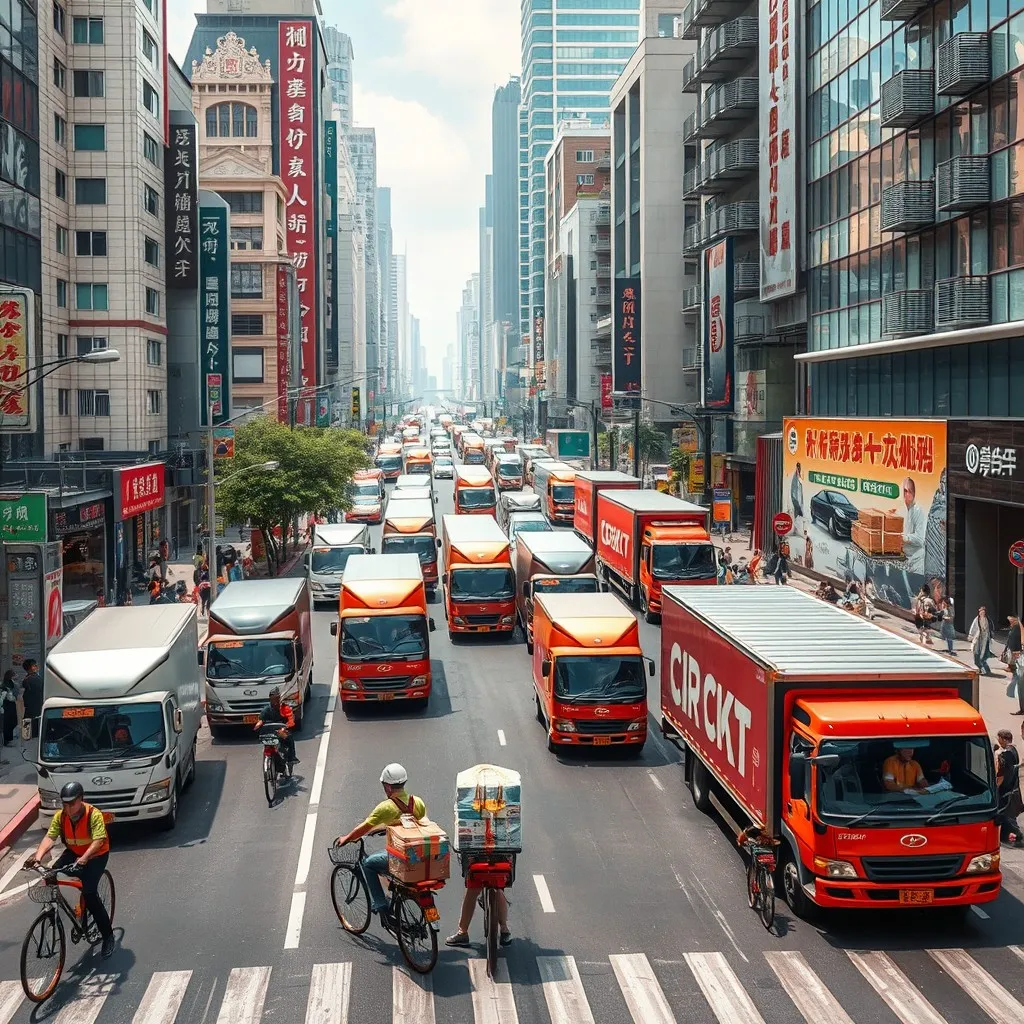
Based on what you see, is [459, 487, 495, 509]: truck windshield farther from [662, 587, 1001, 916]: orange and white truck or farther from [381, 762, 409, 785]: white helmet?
[381, 762, 409, 785]: white helmet

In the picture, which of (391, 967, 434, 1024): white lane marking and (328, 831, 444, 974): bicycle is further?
(328, 831, 444, 974): bicycle

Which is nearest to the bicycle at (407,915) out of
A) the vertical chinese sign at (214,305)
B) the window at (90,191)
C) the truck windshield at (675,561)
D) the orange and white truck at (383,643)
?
the orange and white truck at (383,643)

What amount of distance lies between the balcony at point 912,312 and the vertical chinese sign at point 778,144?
13064mm

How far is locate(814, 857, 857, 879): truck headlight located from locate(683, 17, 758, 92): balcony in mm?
60498

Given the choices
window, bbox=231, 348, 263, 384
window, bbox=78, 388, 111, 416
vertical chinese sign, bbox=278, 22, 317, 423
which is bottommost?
window, bbox=78, 388, 111, 416

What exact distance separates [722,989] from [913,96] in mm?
35900

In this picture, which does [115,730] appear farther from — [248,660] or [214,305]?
[214,305]

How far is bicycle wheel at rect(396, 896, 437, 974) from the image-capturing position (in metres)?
13.8

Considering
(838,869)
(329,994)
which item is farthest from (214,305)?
(838,869)

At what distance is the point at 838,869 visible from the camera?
14414mm

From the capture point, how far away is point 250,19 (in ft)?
Result: 465

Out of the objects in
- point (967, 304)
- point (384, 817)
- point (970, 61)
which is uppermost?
point (970, 61)

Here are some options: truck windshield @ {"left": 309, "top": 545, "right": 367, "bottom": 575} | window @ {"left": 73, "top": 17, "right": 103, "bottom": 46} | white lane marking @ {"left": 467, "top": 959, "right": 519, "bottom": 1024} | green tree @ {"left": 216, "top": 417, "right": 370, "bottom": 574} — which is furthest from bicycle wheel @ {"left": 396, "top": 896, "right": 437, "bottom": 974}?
window @ {"left": 73, "top": 17, "right": 103, "bottom": 46}

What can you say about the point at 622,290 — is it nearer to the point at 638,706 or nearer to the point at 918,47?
the point at 918,47
